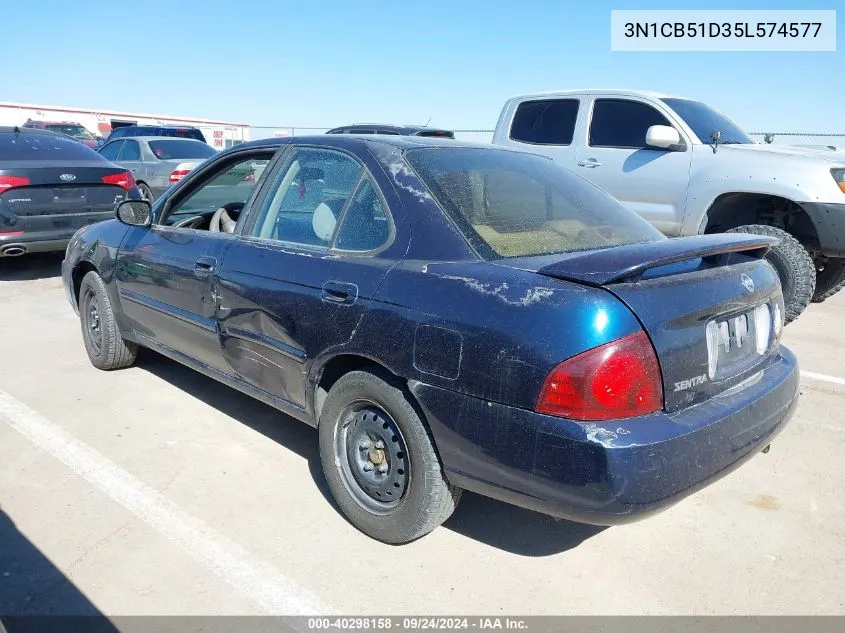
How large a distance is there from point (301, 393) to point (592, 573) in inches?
57.0

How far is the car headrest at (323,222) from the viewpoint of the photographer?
3.05 m

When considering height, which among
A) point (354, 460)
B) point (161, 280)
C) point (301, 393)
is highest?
point (161, 280)

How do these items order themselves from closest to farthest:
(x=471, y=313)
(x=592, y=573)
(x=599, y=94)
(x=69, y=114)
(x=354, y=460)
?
(x=471, y=313) → (x=592, y=573) → (x=354, y=460) → (x=599, y=94) → (x=69, y=114)

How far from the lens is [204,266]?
358cm

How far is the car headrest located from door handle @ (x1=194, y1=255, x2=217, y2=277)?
27.4 inches

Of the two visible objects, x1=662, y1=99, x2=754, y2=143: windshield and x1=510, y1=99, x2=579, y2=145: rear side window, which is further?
x1=510, y1=99, x2=579, y2=145: rear side window

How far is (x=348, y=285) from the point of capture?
2.78 meters

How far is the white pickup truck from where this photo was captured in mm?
5586

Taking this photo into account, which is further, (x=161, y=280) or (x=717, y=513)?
(x=161, y=280)

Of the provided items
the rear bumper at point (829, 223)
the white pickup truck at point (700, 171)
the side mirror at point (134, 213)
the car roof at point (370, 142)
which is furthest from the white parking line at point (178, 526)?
the rear bumper at point (829, 223)

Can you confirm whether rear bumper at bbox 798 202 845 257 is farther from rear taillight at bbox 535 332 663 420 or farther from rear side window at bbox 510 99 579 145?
rear taillight at bbox 535 332 663 420

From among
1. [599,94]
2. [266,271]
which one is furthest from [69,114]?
[266,271]

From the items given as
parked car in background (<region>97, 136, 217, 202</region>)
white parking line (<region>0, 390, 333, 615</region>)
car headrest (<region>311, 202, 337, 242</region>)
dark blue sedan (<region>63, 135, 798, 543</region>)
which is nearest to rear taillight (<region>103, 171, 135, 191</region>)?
parked car in background (<region>97, 136, 217, 202</region>)

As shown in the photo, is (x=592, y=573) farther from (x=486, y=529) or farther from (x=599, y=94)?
(x=599, y=94)
